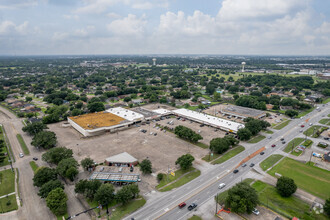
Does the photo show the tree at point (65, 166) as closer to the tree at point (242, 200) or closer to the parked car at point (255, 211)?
the tree at point (242, 200)

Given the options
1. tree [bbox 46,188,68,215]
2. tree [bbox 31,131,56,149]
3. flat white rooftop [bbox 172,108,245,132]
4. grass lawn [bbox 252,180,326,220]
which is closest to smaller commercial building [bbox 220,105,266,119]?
A: flat white rooftop [bbox 172,108,245,132]

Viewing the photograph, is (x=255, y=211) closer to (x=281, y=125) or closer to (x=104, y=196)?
(x=104, y=196)

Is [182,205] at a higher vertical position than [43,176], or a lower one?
lower

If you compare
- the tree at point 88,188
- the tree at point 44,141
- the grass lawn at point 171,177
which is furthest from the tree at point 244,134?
the tree at point 44,141

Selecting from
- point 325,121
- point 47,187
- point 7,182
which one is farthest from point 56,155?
point 325,121

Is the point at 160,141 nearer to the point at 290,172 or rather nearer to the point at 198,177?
the point at 198,177
